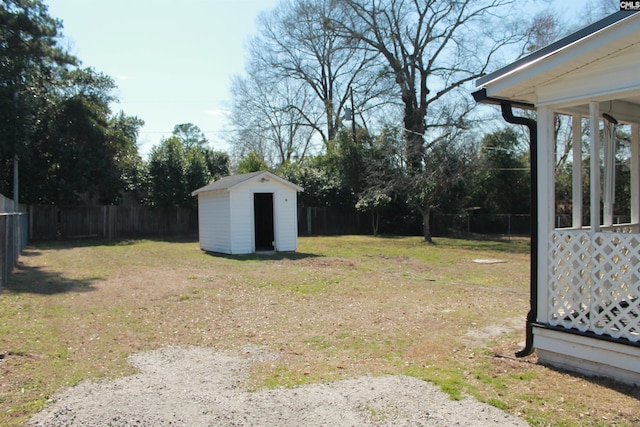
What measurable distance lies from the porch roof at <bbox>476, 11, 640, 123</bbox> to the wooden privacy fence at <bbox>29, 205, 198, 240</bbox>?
22.7 meters

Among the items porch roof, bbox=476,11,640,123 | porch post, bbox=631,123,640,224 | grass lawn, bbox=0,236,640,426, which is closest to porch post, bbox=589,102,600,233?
porch roof, bbox=476,11,640,123

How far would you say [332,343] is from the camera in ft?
20.1

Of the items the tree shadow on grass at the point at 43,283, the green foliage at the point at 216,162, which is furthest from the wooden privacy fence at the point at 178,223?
the tree shadow on grass at the point at 43,283

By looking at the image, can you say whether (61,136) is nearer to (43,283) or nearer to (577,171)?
(43,283)

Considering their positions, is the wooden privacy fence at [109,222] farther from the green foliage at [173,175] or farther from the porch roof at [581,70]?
the porch roof at [581,70]

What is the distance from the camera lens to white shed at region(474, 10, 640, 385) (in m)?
4.59

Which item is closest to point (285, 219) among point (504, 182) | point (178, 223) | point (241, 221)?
point (241, 221)

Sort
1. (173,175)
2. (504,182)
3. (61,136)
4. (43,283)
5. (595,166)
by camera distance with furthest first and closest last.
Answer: (504,182) → (173,175) → (61,136) → (43,283) → (595,166)

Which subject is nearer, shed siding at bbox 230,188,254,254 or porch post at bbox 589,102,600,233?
porch post at bbox 589,102,600,233

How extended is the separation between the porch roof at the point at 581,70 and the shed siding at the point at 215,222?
13.2 meters

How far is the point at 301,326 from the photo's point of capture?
277 inches

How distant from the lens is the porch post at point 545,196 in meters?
5.21

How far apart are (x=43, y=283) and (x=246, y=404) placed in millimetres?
8355

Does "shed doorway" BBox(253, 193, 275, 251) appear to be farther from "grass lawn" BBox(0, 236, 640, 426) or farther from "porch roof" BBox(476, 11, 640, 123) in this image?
"porch roof" BBox(476, 11, 640, 123)
